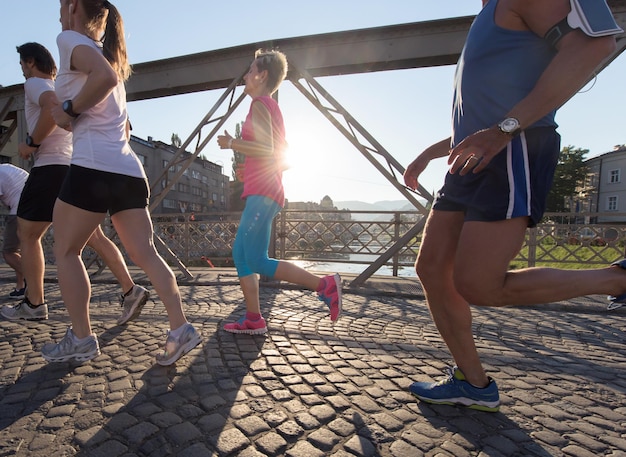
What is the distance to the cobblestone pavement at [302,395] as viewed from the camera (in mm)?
1406

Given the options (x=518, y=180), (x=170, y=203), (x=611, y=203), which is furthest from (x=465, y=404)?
(x=611, y=203)

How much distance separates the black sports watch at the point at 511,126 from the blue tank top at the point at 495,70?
15cm

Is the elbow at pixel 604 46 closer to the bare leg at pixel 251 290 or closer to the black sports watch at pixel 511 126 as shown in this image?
the black sports watch at pixel 511 126

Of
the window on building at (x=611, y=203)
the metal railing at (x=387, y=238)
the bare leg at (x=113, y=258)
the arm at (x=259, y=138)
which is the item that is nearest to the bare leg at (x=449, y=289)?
the arm at (x=259, y=138)

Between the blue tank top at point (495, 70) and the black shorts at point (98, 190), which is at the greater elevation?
the blue tank top at point (495, 70)

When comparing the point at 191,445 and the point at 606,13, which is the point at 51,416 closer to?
the point at 191,445

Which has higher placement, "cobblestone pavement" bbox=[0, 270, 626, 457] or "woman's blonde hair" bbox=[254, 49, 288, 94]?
"woman's blonde hair" bbox=[254, 49, 288, 94]

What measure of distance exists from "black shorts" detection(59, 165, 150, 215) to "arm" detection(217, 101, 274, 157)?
0.74m

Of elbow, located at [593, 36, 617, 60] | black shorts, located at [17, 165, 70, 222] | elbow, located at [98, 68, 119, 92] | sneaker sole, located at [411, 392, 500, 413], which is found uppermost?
elbow, located at [98, 68, 119, 92]

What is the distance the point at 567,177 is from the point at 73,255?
164 ft

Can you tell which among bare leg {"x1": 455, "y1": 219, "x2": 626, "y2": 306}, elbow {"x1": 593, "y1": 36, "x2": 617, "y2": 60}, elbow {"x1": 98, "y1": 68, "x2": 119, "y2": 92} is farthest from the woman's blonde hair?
elbow {"x1": 593, "y1": 36, "x2": 617, "y2": 60}

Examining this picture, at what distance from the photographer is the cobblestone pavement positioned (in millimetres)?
1406

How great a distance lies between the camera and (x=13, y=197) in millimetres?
4023

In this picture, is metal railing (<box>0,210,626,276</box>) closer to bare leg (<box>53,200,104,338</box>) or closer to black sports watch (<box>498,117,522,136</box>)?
bare leg (<box>53,200,104,338</box>)
